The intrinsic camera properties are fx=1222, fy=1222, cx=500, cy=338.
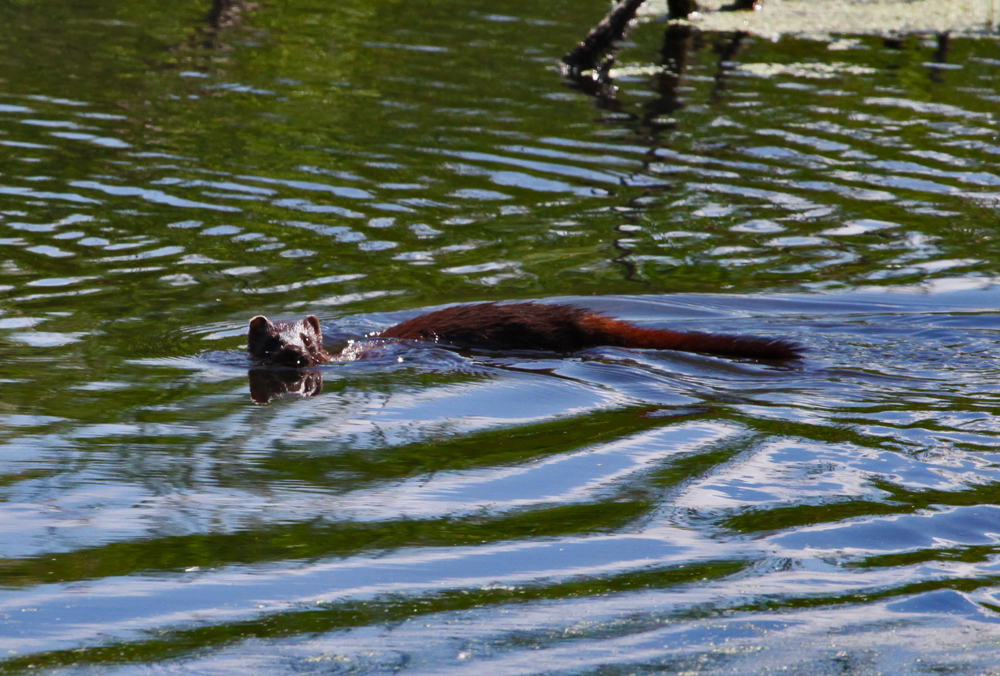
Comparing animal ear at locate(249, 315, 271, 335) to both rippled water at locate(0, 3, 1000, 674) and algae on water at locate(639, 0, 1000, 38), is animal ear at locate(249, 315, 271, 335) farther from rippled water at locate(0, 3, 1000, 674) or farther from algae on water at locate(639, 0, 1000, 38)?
algae on water at locate(639, 0, 1000, 38)

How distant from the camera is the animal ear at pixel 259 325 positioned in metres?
7.41

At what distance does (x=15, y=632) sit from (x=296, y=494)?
1397 millimetres

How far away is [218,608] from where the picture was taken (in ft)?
13.6

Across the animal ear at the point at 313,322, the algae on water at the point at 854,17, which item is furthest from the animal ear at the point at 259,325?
the algae on water at the point at 854,17

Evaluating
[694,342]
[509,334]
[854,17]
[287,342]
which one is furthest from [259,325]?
[854,17]

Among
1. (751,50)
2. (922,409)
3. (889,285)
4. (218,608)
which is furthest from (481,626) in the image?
(751,50)

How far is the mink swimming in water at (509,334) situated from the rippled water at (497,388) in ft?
0.47

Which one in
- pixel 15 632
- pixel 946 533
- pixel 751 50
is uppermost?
pixel 751 50

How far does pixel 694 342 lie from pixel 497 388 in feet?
4.18

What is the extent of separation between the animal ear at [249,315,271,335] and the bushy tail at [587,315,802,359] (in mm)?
1988

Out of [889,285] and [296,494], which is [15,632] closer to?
[296,494]

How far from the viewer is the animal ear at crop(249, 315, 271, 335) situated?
7.41m

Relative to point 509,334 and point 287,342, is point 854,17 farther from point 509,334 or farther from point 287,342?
point 287,342

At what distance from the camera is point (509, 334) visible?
751cm
